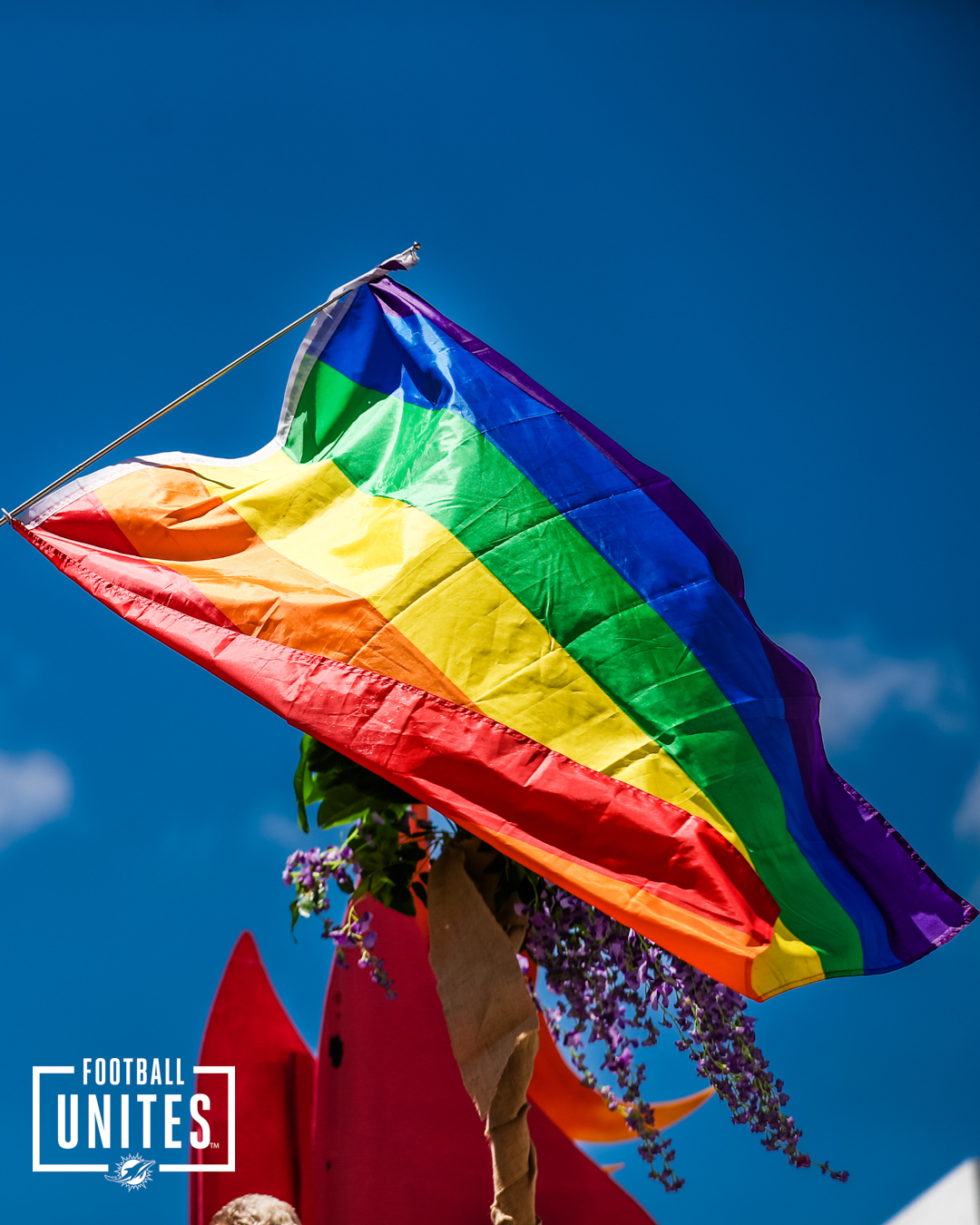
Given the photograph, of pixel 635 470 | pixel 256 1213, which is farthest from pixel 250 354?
pixel 256 1213

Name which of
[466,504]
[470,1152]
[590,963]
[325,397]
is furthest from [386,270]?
[470,1152]

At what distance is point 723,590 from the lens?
432cm

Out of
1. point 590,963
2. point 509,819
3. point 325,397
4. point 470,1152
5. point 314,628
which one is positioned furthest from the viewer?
point 470,1152

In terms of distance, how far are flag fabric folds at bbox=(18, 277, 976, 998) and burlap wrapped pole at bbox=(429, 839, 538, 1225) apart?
803 mm

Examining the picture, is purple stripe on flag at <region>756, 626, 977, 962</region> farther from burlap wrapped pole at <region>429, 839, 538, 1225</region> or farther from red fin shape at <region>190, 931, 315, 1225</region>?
red fin shape at <region>190, 931, 315, 1225</region>

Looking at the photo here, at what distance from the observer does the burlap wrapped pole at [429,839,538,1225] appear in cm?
392

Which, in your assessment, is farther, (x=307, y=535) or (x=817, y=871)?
(x=307, y=535)

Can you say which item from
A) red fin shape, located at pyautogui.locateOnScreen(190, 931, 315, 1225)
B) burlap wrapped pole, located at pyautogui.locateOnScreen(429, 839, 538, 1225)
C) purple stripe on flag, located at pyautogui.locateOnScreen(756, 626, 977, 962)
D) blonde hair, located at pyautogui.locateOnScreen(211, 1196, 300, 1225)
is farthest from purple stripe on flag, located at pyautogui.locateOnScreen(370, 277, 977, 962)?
red fin shape, located at pyautogui.locateOnScreen(190, 931, 315, 1225)

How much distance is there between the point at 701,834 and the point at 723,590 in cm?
114

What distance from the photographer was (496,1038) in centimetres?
393

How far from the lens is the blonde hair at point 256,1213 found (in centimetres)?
440

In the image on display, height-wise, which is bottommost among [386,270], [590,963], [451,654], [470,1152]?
[470,1152]

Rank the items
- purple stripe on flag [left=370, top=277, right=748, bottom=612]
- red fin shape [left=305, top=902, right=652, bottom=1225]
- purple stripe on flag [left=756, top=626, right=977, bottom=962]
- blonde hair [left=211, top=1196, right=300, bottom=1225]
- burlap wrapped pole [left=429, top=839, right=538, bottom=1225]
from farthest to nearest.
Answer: red fin shape [left=305, top=902, right=652, bottom=1225] < purple stripe on flag [left=370, top=277, right=748, bottom=612] < blonde hair [left=211, top=1196, right=300, bottom=1225] < purple stripe on flag [left=756, top=626, right=977, bottom=962] < burlap wrapped pole [left=429, top=839, right=538, bottom=1225]

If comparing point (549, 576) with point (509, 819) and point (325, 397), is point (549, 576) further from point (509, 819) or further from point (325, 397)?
point (325, 397)
